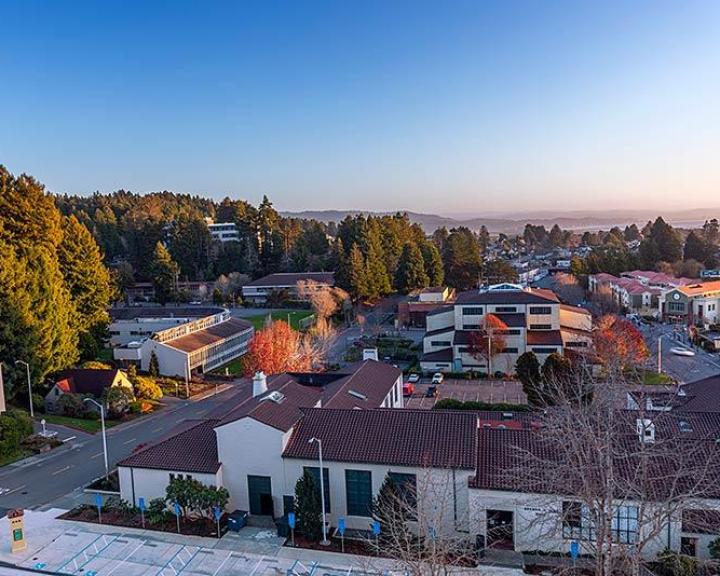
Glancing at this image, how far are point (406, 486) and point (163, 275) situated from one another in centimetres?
6230

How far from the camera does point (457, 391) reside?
38719 mm

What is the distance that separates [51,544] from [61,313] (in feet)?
74.4

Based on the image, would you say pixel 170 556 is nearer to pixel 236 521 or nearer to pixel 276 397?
pixel 236 521

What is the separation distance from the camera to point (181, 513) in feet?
65.6

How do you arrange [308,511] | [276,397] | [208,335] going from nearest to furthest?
[308,511]
[276,397]
[208,335]

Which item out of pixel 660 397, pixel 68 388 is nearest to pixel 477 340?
pixel 660 397

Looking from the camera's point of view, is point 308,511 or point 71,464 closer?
point 308,511

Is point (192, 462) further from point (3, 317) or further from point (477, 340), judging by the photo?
point (477, 340)

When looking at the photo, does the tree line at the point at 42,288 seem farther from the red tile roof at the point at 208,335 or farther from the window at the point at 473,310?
the window at the point at 473,310

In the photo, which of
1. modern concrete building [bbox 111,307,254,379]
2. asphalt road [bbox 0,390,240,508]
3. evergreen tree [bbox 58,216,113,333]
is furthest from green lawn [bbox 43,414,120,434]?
evergreen tree [bbox 58,216,113,333]

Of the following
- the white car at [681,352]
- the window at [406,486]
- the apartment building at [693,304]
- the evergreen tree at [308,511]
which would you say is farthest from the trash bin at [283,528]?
the apartment building at [693,304]

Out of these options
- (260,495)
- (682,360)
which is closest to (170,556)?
(260,495)

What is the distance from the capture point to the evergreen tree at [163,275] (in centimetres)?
7344

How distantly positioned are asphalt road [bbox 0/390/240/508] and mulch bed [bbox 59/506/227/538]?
86.7 inches
